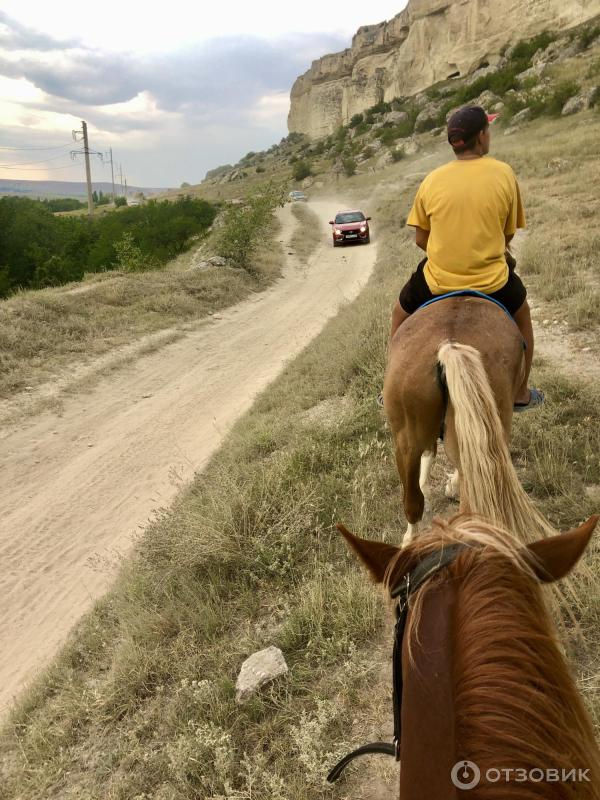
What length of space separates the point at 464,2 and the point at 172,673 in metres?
73.6

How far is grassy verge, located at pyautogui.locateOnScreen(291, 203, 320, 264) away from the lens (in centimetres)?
2194

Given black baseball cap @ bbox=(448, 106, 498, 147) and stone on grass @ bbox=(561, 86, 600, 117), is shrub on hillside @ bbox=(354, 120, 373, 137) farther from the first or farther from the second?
black baseball cap @ bbox=(448, 106, 498, 147)

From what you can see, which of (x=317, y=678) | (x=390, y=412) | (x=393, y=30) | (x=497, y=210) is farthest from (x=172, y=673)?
(x=393, y=30)

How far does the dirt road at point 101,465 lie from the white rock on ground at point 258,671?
1.92m

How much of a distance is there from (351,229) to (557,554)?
2212 cm

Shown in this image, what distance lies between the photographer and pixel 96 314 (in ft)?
37.5

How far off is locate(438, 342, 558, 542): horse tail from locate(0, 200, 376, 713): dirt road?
348 cm

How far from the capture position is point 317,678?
269 centimetres

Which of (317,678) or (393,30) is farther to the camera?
(393,30)

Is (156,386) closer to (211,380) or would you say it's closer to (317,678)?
(211,380)

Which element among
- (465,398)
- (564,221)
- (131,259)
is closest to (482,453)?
(465,398)

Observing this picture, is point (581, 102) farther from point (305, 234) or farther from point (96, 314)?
point (96, 314)

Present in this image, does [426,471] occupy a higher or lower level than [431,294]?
lower

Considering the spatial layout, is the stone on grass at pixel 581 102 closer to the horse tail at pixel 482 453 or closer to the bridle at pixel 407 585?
the horse tail at pixel 482 453
